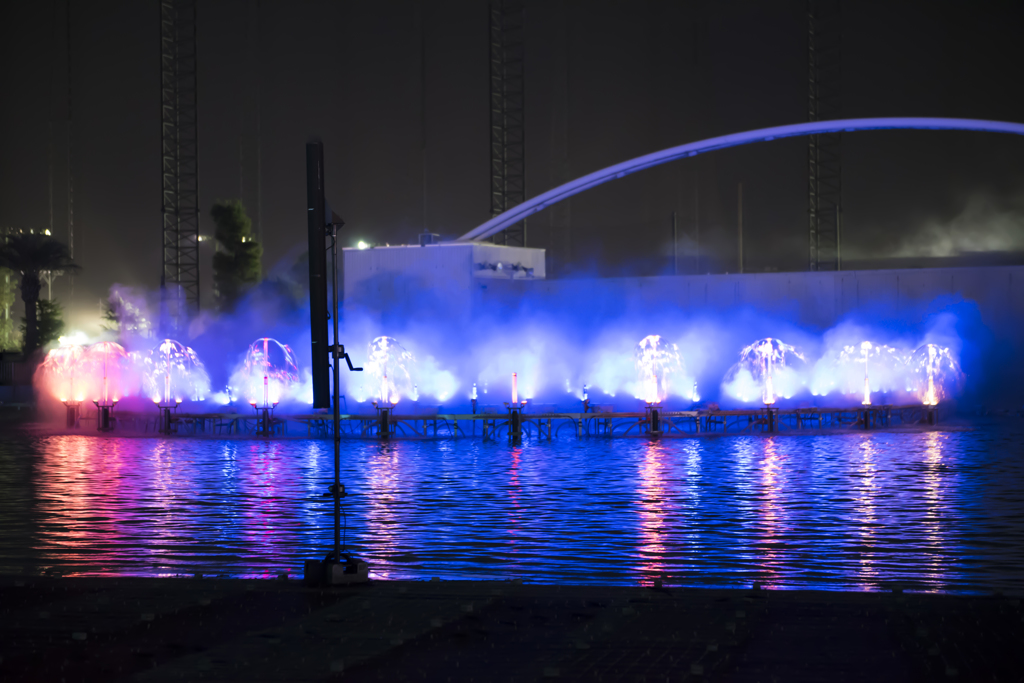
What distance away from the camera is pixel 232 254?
295 feet

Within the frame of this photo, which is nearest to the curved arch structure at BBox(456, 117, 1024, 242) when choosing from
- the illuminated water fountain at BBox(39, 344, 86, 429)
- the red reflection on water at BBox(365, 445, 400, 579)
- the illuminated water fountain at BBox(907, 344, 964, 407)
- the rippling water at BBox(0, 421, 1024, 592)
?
the illuminated water fountain at BBox(907, 344, 964, 407)

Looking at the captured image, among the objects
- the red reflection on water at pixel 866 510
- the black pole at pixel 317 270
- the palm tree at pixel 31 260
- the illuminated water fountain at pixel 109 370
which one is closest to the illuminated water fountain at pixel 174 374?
the illuminated water fountain at pixel 109 370

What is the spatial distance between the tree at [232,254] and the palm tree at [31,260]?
45.9ft

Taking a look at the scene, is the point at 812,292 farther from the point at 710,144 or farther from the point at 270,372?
the point at 270,372

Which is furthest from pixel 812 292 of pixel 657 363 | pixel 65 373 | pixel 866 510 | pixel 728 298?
pixel 866 510

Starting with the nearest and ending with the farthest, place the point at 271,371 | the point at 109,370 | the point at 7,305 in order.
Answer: the point at 271,371 → the point at 109,370 → the point at 7,305

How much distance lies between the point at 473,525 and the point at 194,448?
19.7 m

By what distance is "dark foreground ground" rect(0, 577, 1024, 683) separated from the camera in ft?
29.1

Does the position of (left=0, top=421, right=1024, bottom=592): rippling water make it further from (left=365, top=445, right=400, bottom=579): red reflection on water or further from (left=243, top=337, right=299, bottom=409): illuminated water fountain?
(left=243, top=337, right=299, bottom=409): illuminated water fountain

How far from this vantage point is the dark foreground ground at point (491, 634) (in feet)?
29.1

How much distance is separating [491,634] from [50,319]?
87984 mm

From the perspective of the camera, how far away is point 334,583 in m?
12.2

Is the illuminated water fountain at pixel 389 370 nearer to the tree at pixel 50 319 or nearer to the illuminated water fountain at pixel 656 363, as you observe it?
the illuminated water fountain at pixel 656 363

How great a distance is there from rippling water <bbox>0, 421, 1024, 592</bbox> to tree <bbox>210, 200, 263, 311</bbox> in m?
55.9
